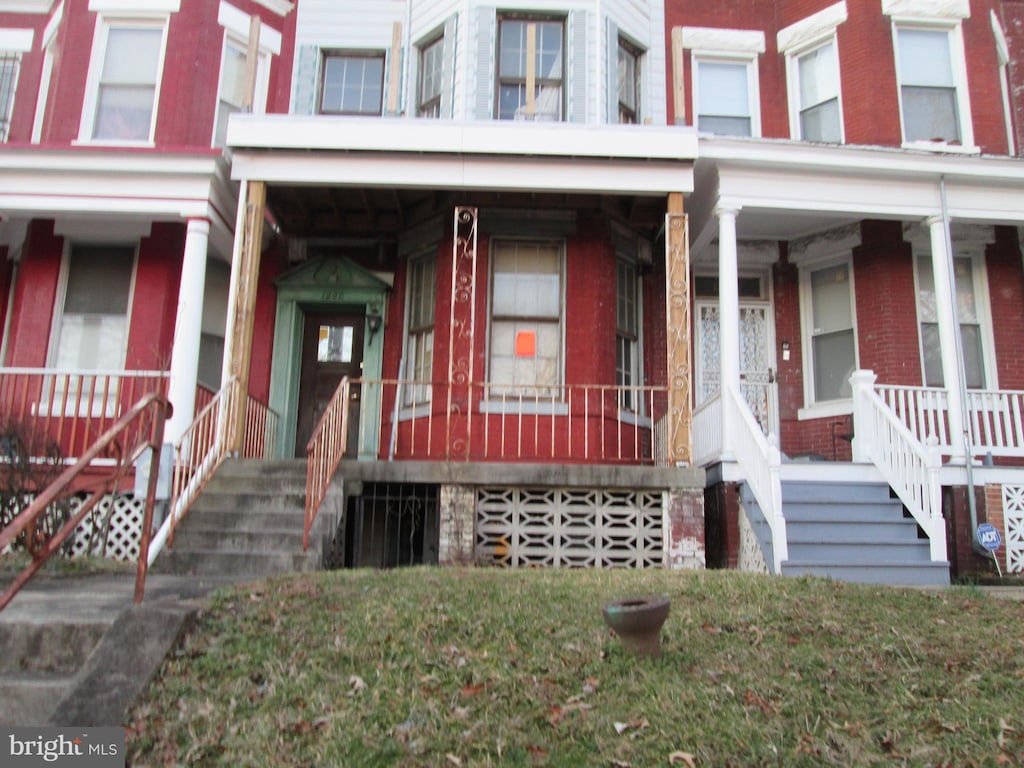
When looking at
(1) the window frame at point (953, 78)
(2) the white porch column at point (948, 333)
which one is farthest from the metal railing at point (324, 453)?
(1) the window frame at point (953, 78)

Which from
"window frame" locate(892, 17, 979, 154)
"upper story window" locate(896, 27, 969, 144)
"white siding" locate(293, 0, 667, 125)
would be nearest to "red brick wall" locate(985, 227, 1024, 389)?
"window frame" locate(892, 17, 979, 154)

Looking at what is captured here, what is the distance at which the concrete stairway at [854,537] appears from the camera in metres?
7.45

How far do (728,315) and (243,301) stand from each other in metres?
5.28

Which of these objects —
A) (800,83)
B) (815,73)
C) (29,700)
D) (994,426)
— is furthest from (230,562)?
(815,73)

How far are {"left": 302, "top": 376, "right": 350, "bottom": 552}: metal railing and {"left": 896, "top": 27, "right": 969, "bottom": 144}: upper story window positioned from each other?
858 cm

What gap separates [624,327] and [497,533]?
374 cm

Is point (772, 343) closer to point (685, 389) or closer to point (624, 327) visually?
point (624, 327)

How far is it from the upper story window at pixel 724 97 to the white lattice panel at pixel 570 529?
253 inches

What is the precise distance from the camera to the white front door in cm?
1139

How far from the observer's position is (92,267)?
10.9 m

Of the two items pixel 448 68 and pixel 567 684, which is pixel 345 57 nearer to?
pixel 448 68

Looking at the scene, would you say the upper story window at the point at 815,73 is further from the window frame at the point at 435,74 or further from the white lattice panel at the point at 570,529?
the white lattice panel at the point at 570,529

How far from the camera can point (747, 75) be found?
12.6 meters

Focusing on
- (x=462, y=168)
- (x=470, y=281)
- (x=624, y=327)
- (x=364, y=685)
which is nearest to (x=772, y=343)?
(x=624, y=327)
